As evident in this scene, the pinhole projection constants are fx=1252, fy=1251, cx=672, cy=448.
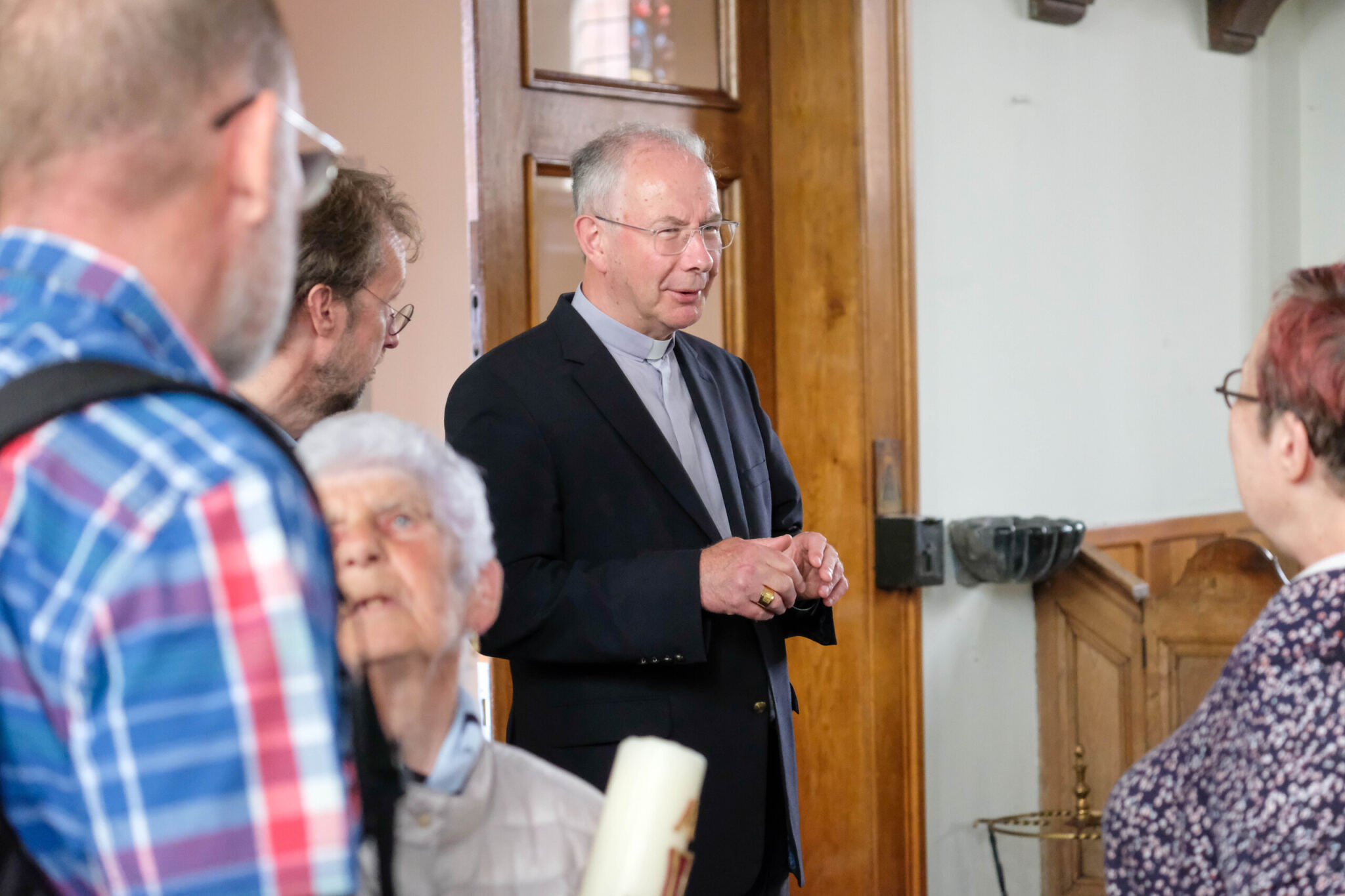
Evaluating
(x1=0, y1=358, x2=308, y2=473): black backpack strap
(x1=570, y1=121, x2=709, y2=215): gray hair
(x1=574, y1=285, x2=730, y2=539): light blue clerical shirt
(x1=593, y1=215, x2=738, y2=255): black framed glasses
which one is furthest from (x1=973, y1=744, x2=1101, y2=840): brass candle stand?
(x1=0, y1=358, x2=308, y2=473): black backpack strap

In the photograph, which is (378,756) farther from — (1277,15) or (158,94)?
(1277,15)

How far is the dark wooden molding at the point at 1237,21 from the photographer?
13.1ft

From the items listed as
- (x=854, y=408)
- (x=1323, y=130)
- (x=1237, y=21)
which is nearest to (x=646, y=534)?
(x=854, y=408)

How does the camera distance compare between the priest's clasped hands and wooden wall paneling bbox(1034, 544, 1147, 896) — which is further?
wooden wall paneling bbox(1034, 544, 1147, 896)

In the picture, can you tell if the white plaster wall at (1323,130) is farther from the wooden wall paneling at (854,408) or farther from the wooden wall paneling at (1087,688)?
the wooden wall paneling at (854,408)

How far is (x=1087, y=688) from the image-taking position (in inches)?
136

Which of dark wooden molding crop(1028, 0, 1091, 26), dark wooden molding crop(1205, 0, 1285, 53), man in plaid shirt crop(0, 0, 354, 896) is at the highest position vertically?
dark wooden molding crop(1205, 0, 1285, 53)

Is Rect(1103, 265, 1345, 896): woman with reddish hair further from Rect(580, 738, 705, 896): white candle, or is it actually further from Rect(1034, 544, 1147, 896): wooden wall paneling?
Rect(1034, 544, 1147, 896): wooden wall paneling

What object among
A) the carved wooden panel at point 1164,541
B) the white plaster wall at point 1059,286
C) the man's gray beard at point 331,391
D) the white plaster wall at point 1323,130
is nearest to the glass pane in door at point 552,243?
the white plaster wall at point 1059,286

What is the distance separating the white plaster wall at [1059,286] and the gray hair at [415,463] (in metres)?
2.50

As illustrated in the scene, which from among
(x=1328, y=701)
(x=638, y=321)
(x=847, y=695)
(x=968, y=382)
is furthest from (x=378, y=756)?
(x=968, y=382)

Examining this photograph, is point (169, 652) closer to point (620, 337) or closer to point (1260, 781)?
point (1260, 781)

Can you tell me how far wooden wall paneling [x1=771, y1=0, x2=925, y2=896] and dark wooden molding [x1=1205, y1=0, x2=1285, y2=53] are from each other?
1.43 metres

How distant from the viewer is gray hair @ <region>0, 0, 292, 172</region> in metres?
0.64
